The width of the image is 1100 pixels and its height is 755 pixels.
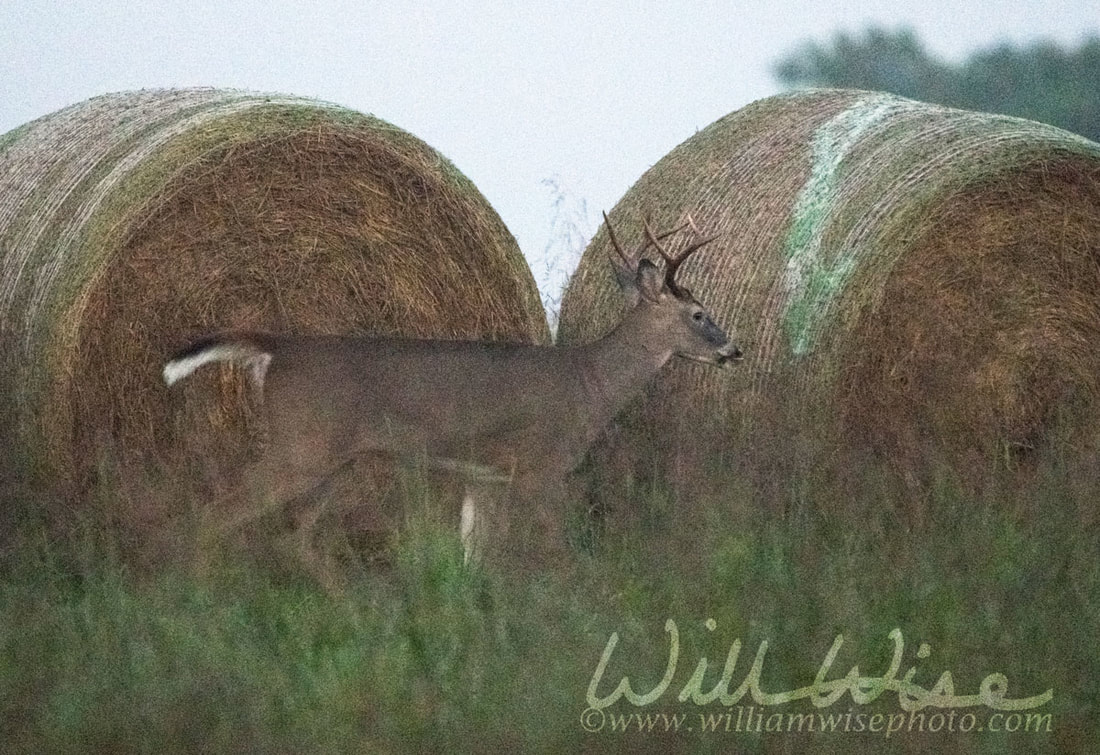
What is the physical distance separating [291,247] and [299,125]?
0.60 metres

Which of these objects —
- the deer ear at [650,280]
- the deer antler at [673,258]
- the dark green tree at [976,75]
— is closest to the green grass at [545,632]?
the deer antler at [673,258]

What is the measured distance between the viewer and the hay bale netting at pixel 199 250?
6715 millimetres

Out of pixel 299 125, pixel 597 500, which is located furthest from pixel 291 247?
pixel 597 500

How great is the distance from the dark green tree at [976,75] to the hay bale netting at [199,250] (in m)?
14.5

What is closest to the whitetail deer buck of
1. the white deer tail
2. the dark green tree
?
the white deer tail

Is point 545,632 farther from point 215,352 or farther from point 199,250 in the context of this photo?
point 199,250

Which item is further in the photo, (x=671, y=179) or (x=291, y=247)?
(x=671, y=179)

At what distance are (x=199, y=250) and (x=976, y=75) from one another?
56.6ft

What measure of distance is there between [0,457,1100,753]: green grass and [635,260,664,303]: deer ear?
1698 millimetres

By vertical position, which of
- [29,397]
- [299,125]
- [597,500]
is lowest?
[597,500]

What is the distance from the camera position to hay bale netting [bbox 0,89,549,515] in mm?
6715

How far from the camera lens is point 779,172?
8148 millimetres

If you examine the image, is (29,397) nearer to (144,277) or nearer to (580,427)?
(144,277)

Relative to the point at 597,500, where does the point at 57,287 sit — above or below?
above
